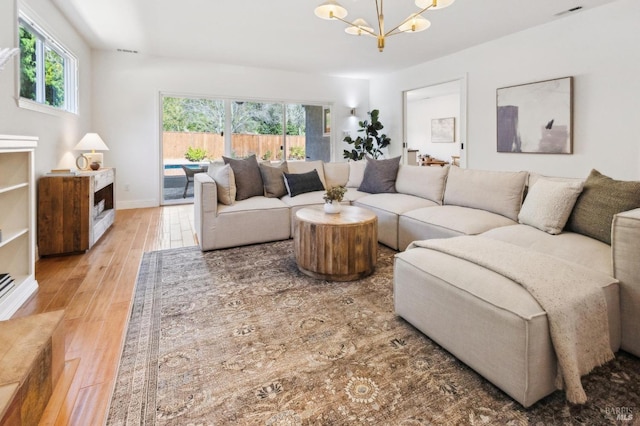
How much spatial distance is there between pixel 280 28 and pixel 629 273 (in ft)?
14.5

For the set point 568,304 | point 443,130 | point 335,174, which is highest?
point 443,130

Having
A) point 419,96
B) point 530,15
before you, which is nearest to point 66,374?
point 530,15

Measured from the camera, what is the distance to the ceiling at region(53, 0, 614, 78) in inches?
148

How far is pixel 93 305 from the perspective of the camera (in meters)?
2.22

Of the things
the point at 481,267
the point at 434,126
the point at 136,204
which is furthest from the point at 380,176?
the point at 434,126

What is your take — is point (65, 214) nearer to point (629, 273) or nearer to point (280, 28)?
point (280, 28)

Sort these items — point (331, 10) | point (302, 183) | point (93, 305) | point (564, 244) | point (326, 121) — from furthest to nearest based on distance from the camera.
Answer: point (326, 121) < point (302, 183) < point (331, 10) < point (93, 305) < point (564, 244)

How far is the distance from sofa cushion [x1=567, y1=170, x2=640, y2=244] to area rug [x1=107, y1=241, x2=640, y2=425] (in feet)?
2.73

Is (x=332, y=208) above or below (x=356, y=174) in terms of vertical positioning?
below

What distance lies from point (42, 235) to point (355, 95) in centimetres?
635

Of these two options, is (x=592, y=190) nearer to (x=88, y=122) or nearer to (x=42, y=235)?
(x=42, y=235)

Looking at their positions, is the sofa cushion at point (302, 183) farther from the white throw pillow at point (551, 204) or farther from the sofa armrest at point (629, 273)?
the sofa armrest at point (629, 273)

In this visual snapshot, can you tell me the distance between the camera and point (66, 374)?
4.95 feet

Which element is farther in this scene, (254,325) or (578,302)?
(254,325)
